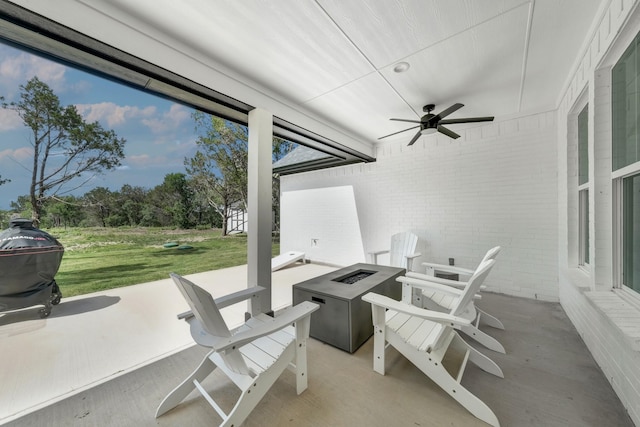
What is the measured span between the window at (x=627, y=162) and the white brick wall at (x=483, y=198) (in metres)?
1.82

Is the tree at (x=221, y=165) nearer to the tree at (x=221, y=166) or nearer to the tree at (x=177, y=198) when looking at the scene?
the tree at (x=221, y=166)

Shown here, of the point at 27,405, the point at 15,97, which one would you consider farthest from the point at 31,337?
the point at 15,97

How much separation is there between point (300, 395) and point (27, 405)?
1.80 m

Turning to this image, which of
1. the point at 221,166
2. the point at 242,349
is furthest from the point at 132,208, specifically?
the point at 242,349

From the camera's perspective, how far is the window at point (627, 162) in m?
1.44

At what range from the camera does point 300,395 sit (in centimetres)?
154

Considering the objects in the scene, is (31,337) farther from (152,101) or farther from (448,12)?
(448,12)

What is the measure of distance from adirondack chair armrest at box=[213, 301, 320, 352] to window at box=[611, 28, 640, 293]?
2239 millimetres

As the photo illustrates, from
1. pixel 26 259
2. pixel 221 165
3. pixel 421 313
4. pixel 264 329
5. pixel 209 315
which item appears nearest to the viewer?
pixel 209 315

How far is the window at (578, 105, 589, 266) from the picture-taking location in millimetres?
2428

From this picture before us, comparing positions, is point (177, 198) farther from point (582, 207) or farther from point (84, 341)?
point (582, 207)

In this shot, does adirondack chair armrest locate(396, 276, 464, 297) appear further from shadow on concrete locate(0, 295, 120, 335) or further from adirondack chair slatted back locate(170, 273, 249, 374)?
shadow on concrete locate(0, 295, 120, 335)

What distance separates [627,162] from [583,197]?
1.32 metres

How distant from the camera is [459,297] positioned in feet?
5.57
